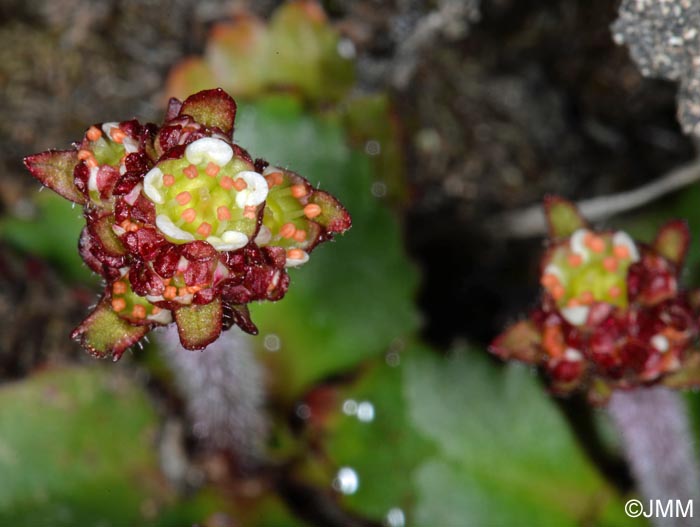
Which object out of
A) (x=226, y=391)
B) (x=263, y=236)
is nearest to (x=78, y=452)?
(x=226, y=391)

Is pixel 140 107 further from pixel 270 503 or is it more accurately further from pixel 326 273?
pixel 270 503

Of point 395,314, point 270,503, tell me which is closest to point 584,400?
point 395,314

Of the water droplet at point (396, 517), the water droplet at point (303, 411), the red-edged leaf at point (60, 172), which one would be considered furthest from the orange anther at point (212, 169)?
the water droplet at point (396, 517)

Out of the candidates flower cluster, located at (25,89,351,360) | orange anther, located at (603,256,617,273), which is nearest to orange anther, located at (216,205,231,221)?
flower cluster, located at (25,89,351,360)

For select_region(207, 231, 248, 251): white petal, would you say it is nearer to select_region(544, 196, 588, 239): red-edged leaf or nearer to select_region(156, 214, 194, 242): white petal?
select_region(156, 214, 194, 242): white petal

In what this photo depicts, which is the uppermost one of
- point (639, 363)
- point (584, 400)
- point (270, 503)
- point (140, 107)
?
point (140, 107)

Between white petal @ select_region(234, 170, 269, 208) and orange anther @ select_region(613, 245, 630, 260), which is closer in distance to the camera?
white petal @ select_region(234, 170, 269, 208)

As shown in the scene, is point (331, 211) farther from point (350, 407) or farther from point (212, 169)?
point (350, 407)
